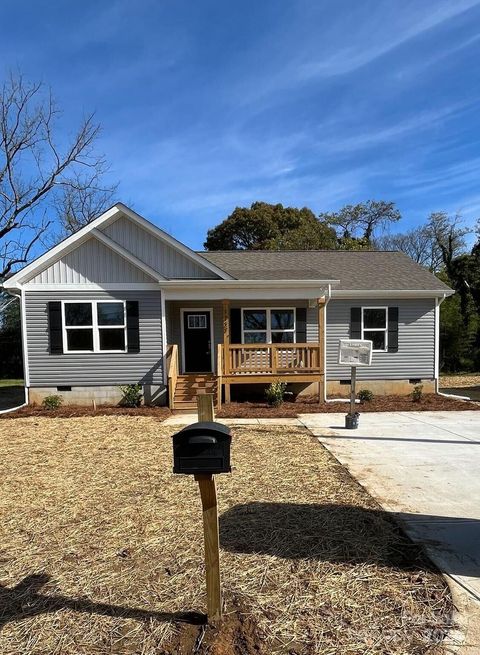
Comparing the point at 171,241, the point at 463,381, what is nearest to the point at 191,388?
the point at 171,241

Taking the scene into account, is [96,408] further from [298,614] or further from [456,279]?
[456,279]

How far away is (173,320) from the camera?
1270 centimetres

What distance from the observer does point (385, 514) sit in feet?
13.4

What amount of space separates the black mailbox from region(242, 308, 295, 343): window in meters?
10.3

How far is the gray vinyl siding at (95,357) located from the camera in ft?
36.6

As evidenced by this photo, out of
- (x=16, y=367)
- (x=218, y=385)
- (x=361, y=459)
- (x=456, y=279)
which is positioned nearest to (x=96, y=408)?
(x=218, y=385)

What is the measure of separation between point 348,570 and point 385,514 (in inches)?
44.7

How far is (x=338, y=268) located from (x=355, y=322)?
7.96 ft

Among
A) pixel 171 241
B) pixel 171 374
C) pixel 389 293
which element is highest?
pixel 171 241

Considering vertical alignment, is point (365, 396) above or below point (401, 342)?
below

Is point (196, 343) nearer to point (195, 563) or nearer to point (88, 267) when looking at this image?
point (88, 267)

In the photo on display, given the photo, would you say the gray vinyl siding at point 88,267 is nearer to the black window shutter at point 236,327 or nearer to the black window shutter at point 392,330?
the black window shutter at point 236,327

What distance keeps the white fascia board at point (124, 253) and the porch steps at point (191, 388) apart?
2.77 meters

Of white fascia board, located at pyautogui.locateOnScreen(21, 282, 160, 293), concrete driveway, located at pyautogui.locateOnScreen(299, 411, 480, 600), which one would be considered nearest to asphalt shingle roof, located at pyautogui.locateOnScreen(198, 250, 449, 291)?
white fascia board, located at pyautogui.locateOnScreen(21, 282, 160, 293)
